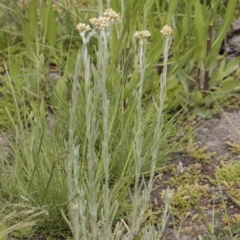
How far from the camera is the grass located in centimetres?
184

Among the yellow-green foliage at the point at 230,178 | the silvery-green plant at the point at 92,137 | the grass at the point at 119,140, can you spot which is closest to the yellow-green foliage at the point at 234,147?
the grass at the point at 119,140

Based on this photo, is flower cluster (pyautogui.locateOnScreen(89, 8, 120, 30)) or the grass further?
the grass

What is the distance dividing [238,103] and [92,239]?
4.34 feet

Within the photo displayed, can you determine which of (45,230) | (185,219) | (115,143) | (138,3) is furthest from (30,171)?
(138,3)

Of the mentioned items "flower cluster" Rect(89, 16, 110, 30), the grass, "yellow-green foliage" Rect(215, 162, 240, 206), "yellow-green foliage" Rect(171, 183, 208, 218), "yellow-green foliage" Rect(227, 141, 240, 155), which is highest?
"flower cluster" Rect(89, 16, 110, 30)

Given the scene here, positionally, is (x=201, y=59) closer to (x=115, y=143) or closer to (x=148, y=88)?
(x=148, y=88)

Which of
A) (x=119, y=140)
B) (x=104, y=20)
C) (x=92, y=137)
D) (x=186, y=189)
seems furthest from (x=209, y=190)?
(x=104, y=20)

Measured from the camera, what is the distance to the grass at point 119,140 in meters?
1.84

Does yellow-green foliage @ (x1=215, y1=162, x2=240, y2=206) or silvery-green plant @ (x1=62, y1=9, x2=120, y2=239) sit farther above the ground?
silvery-green plant @ (x1=62, y1=9, x2=120, y2=239)

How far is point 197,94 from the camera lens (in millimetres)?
2785

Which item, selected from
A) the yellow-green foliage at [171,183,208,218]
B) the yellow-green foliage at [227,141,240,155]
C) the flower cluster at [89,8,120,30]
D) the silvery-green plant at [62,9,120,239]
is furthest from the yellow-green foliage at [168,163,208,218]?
the flower cluster at [89,8,120,30]

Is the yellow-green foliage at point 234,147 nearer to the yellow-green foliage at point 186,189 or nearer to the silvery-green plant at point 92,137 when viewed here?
the yellow-green foliage at point 186,189

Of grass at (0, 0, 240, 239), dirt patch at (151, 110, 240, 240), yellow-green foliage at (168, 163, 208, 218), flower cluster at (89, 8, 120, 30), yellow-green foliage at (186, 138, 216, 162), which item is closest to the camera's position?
flower cluster at (89, 8, 120, 30)

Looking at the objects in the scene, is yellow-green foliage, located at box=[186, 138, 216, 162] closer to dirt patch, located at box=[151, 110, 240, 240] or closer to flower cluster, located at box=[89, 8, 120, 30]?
dirt patch, located at box=[151, 110, 240, 240]
